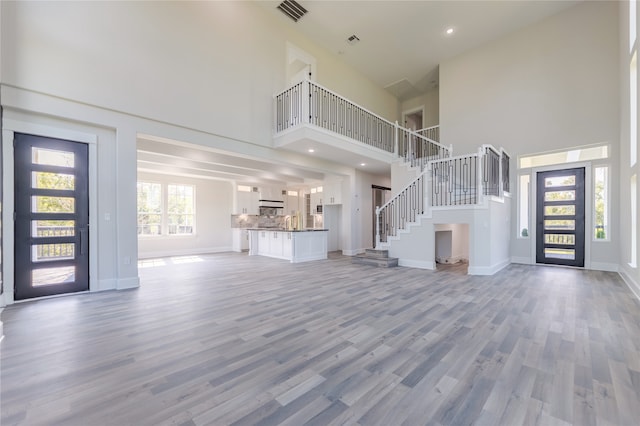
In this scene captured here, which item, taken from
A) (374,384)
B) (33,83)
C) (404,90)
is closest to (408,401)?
(374,384)

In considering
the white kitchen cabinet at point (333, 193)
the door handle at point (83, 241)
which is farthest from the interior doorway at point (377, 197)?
the door handle at point (83, 241)

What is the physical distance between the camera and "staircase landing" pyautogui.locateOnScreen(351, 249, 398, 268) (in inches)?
264

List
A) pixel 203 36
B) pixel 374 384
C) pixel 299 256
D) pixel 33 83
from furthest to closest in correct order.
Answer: pixel 299 256, pixel 203 36, pixel 33 83, pixel 374 384

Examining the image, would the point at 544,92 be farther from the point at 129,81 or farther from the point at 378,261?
the point at 129,81

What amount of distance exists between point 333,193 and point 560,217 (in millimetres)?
6758

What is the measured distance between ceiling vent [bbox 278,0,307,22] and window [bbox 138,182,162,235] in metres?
7.23

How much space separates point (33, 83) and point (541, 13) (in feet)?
36.7

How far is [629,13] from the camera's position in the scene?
16.0 feet

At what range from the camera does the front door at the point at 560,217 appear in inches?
253

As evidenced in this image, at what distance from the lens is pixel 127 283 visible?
476 centimetres

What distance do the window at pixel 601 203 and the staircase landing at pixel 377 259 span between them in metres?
4.84

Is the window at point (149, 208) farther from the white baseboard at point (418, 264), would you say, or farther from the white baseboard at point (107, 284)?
the white baseboard at point (418, 264)

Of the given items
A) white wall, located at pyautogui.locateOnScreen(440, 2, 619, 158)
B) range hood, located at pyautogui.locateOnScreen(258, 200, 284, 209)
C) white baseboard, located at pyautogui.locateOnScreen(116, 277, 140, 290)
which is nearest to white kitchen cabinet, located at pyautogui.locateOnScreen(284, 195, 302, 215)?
range hood, located at pyautogui.locateOnScreen(258, 200, 284, 209)

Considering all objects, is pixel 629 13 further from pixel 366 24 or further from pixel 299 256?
pixel 299 256
